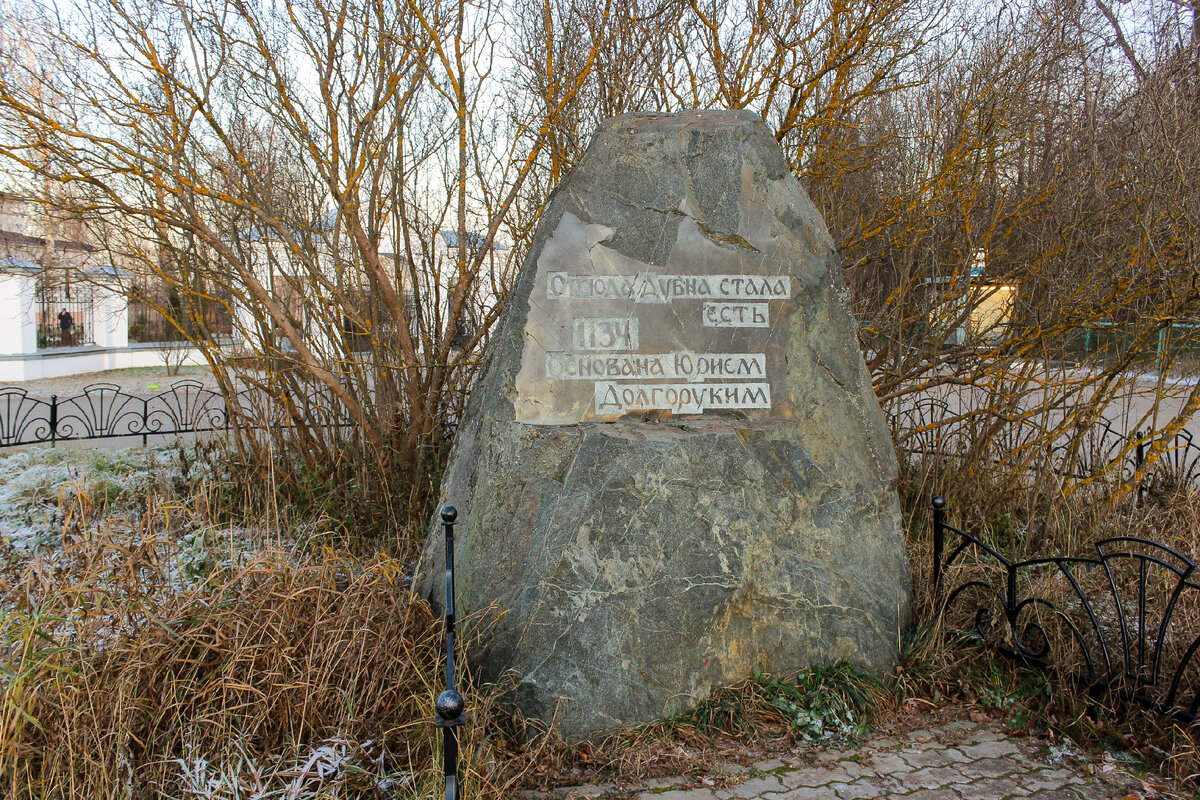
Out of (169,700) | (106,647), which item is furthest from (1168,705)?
(106,647)

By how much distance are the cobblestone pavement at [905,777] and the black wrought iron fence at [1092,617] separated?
1.31 ft

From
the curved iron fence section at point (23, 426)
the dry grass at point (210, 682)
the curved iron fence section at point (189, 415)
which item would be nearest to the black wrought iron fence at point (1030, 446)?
the dry grass at point (210, 682)

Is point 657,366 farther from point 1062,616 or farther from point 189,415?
point 189,415

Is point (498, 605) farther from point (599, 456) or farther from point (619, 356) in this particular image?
point (619, 356)

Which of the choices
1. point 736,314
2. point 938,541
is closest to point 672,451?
point 736,314

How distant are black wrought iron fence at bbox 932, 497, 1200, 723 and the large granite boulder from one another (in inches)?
16.9

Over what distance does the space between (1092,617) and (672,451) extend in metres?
1.82

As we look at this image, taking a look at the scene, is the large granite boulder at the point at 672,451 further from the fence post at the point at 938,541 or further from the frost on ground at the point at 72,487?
the frost on ground at the point at 72,487

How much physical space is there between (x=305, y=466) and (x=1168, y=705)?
502 centimetres

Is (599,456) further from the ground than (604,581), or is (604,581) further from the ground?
(599,456)

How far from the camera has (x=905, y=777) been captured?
291 centimetres

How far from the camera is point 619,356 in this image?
347 centimetres

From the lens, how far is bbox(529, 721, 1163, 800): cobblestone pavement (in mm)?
2791

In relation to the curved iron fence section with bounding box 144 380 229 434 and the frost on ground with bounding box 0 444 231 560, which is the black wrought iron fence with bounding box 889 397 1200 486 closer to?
the frost on ground with bounding box 0 444 231 560
